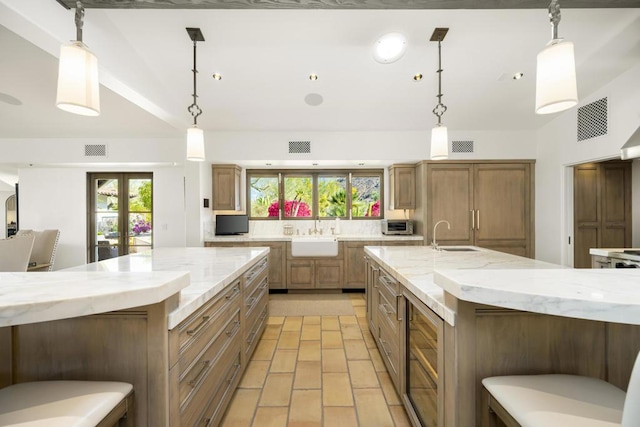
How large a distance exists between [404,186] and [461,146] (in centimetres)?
105

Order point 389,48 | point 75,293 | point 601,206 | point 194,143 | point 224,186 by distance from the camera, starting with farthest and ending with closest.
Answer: point 224,186
point 601,206
point 389,48
point 194,143
point 75,293

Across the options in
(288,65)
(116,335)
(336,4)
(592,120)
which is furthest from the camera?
(592,120)

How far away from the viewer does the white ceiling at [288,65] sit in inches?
100

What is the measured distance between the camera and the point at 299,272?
458 centimetres

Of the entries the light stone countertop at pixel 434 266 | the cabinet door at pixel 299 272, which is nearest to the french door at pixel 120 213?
the cabinet door at pixel 299 272

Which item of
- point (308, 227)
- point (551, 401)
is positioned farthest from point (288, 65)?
point (551, 401)

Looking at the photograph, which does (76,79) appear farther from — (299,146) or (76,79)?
(299,146)

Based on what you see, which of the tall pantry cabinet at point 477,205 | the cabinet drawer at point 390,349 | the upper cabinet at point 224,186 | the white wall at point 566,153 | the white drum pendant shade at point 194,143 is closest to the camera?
the cabinet drawer at point 390,349

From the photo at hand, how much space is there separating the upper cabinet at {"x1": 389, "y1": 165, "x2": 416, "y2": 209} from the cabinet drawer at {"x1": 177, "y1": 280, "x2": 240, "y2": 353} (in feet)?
11.6

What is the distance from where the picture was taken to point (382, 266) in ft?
7.69

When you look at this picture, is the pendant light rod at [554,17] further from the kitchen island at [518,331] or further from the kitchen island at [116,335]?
the kitchen island at [116,335]

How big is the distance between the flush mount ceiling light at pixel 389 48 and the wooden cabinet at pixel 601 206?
3.20 m

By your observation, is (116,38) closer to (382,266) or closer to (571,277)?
(382,266)

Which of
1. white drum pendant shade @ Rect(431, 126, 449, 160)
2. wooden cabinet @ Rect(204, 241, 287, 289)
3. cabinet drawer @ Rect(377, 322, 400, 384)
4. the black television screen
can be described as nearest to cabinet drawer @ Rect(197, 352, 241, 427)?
cabinet drawer @ Rect(377, 322, 400, 384)
